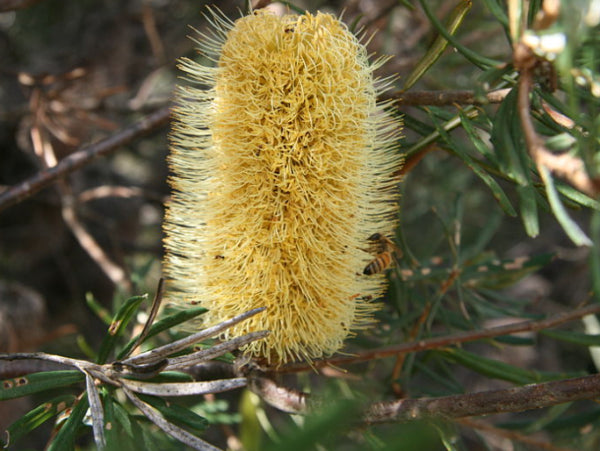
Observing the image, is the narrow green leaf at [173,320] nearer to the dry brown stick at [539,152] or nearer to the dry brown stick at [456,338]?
the dry brown stick at [456,338]

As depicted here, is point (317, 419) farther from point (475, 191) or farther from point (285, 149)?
point (475, 191)

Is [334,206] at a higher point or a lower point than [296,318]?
higher

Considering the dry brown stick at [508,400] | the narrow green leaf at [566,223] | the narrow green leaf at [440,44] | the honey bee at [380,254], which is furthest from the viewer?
the honey bee at [380,254]

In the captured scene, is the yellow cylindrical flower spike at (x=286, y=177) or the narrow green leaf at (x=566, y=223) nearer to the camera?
the narrow green leaf at (x=566, y=223)

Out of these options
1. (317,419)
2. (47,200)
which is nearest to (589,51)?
(317,419)

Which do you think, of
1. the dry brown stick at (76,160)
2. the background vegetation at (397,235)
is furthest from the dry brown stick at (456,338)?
A: the dry brown stick at (76,160)

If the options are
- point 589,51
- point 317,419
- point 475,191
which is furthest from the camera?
point 475,191
